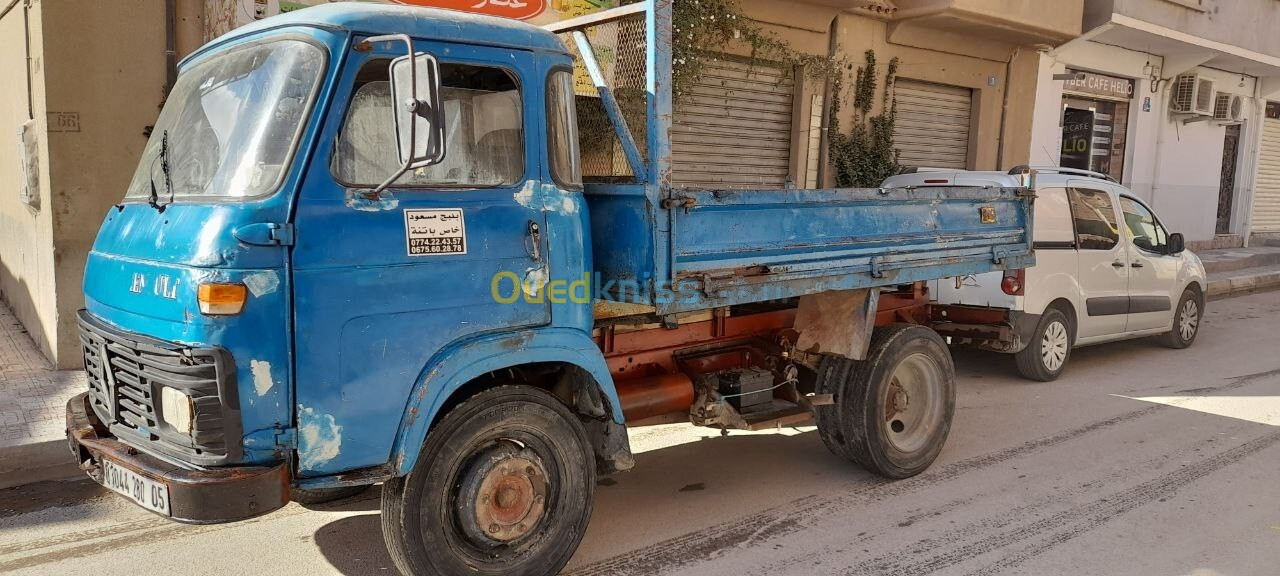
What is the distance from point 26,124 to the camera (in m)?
7.50

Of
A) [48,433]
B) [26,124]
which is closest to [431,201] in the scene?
[48,433]

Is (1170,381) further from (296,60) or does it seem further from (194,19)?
(194,19)

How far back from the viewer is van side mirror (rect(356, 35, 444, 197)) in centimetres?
289

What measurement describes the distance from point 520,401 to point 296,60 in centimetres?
152

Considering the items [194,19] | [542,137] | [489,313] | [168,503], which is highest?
[194,19]

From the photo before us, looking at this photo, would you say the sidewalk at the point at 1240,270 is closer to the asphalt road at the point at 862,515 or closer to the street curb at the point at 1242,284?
the street curb at the point at 1242,284

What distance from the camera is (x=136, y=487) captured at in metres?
3.06

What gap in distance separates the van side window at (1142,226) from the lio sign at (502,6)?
20.1 ft

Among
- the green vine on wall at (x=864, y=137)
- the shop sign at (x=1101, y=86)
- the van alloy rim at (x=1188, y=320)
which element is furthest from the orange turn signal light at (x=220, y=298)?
the shop sign at (x=1101, y=86)

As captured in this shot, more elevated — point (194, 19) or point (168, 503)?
point (194, 19)

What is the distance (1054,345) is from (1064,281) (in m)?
0.59

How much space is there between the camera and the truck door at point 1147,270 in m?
8.42

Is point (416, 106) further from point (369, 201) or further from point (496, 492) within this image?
point (496, 492)

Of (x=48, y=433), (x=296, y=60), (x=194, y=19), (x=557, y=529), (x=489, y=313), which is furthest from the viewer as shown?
(x=194, y=19)
